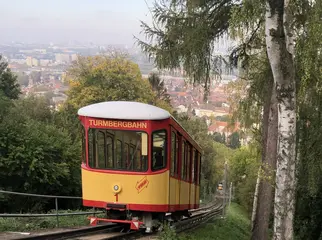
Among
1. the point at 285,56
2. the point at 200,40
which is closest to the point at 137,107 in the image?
the point at 200,40

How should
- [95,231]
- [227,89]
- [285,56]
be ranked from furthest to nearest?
1. [227,89]
2. [95,231]
3. [285,56]

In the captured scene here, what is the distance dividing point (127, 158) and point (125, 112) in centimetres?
106

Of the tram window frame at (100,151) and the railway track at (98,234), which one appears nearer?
the railway track at (98,234)

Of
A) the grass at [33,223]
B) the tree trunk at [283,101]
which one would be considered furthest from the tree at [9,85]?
the tree trunk at [283,101]

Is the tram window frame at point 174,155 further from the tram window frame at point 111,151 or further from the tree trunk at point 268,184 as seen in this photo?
the tree trunk at point 268,184

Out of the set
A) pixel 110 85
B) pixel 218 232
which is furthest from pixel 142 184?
pixel 110 85

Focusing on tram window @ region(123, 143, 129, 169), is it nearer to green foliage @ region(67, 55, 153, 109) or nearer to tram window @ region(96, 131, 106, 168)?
tram window @ region(96, 131, 106, 168)

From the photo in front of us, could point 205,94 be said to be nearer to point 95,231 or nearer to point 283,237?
point 95,231

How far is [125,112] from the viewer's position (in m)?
9.73

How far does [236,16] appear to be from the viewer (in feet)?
22.8

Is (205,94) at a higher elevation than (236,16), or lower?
lower

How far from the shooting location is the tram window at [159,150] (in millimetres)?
9781

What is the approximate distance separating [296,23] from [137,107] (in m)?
3.91

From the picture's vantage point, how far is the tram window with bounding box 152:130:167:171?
978cm
